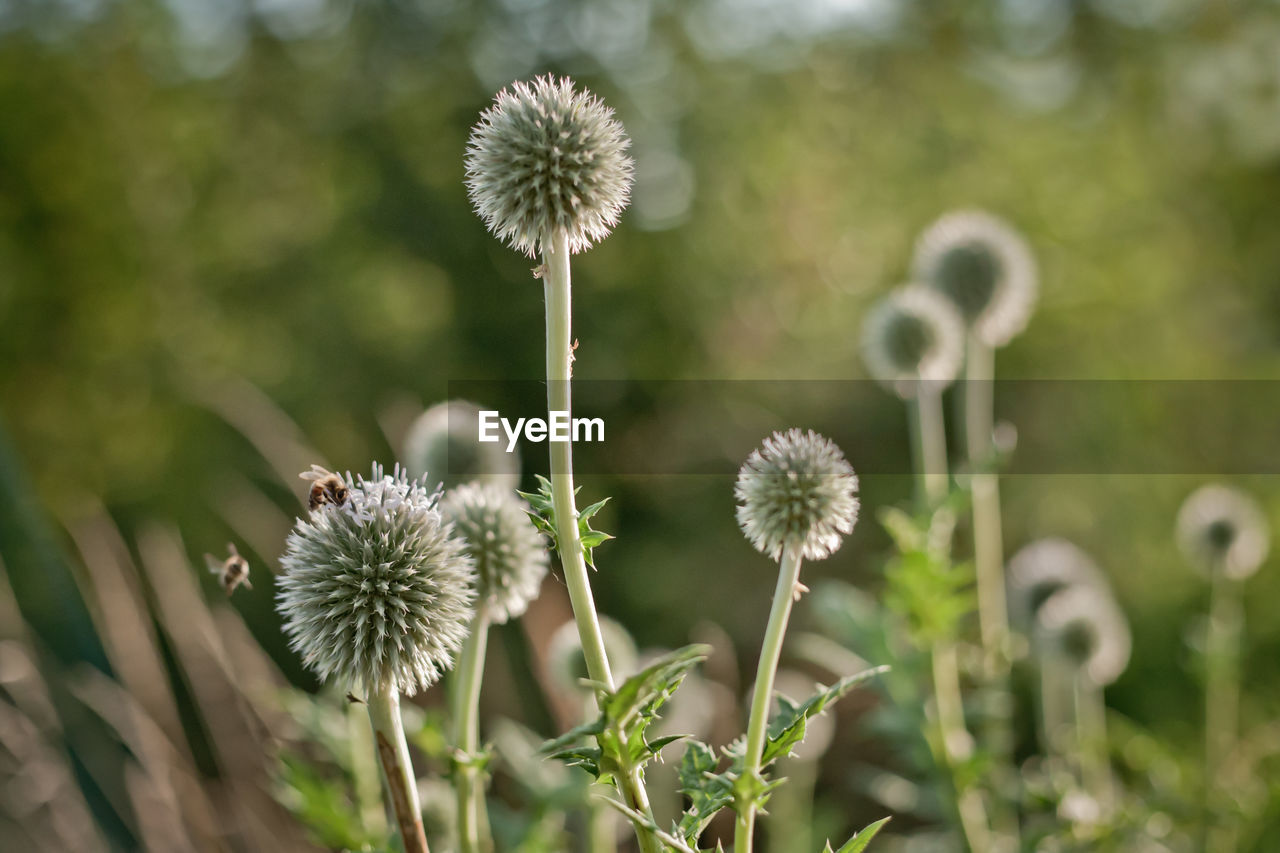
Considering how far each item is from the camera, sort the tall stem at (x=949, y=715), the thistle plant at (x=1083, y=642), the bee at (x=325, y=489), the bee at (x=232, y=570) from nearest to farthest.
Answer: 1. the bee at (x=325, y=489)
2. the bee at (x=232, y=570)
3. the tall stem at (x=949, y=715)
4. the thistle plant at (x=1083, y=642)

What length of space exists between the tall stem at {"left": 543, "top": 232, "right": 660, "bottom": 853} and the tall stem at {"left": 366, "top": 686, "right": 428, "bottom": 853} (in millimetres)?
261

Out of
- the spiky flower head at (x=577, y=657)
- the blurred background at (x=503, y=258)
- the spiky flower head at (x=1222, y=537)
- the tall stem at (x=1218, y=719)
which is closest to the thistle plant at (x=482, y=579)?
the spiky flower head at (x=577, y=657)

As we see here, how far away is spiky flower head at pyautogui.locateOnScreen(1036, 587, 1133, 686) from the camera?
2.59m

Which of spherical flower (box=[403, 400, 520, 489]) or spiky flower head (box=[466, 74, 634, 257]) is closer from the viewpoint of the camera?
spiky flower head (box=[466, 74, 634, 257])

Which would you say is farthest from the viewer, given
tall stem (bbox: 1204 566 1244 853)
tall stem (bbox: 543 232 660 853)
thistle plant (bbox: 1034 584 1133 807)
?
thistle plant (bbox: 1034 584 1133 807)

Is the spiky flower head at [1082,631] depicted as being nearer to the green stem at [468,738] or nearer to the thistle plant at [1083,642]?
the thistle plant at [1083,642]

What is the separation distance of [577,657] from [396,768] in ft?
4.03

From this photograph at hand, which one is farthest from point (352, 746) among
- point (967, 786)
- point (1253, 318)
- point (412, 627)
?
point (1253, 318)

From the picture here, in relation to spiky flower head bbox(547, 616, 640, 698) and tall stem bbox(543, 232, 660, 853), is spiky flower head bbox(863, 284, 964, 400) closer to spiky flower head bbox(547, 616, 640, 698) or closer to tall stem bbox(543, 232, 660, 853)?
spiky flower head bbox(547, 616, 640, 698)

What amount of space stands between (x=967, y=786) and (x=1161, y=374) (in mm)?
4973

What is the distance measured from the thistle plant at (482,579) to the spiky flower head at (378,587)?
128mm

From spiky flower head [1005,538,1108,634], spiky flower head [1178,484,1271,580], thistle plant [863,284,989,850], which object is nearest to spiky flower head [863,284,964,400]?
thistle plant [863,284,989,850]

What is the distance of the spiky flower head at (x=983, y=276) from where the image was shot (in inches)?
111

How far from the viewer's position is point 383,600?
1.06 metres
